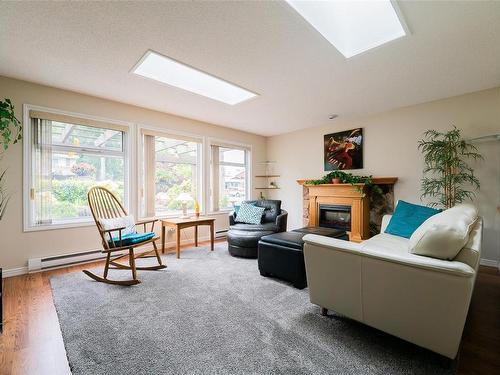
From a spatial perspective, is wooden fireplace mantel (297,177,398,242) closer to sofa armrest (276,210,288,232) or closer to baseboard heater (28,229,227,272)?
sofa armrest (276,210,288,232)

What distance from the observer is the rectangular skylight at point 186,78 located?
2.63 m

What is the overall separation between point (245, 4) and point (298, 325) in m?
2.38

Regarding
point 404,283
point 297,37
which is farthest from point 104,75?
point 404,283

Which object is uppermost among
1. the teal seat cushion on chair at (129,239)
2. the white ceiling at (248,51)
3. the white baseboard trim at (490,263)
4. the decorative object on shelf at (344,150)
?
the white ceiling at (248,51)

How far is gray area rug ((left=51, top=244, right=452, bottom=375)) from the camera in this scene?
4.49ft

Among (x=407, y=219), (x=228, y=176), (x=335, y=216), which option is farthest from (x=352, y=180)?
(x=228, y=176)

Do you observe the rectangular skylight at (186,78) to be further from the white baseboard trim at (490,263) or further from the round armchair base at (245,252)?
the white baseboard trim at (490,263)

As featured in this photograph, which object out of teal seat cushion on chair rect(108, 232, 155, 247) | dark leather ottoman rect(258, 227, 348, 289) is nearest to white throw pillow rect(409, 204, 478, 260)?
dark leather ottoman rect(258, 227, 348, 289)

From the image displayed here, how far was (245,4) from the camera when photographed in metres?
1.69

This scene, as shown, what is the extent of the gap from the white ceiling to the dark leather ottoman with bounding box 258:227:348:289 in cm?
188

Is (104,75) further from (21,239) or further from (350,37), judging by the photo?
(350,37)

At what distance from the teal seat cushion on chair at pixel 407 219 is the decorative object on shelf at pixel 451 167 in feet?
3.05

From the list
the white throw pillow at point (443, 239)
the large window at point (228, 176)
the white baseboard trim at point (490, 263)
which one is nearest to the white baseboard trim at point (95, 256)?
the large window at point (228, 176)

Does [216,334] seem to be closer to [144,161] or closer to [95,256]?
[95,256]
